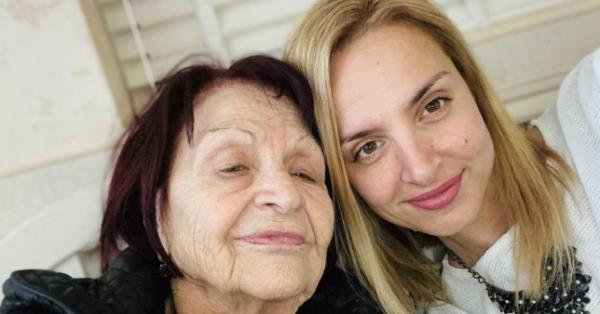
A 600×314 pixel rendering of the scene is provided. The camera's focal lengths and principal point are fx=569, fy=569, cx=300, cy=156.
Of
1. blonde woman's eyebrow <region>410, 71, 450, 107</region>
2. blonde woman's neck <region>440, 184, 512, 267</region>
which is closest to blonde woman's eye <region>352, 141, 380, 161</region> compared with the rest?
blonde woman's eyebrow <region>410, 71, 450, 107</region>

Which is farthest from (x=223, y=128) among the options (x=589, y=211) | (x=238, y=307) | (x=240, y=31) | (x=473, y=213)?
(x=589, y=211)

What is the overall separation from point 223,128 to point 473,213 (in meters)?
0.56

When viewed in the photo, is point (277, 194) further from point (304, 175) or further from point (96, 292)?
point (96, 292)

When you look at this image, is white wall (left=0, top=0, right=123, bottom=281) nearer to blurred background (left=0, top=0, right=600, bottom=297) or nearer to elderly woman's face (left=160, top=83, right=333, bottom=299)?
blurred background (left=0, top=0, right=600, bottom=297)

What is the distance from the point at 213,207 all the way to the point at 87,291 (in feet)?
0.87

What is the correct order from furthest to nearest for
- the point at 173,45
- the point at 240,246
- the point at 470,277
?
1. the point at 173,45
2. the point at 470,277
3. the point at 240,246

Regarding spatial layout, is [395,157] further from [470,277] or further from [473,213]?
[470,277]

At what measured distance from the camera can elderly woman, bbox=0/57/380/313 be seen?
39.1 inches

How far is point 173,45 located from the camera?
1636 millimetres

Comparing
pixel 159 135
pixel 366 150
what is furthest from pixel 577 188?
pixel 159 135

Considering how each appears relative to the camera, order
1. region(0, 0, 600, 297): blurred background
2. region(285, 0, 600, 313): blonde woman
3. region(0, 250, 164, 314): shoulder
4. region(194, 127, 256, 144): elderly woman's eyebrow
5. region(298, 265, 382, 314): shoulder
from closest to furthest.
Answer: region(0, 250, 164, 314): shoulder, region(194, 127, 256, 144): elderly woman's eyebrow, region(285, 0, 600, 313): blonde woman, region(298, 265, 382, 314): shoulder, region(0, 0, 600, 297): blurred background

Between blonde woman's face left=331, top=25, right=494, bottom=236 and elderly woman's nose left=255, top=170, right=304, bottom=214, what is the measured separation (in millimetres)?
210

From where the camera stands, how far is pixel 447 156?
115 centimetres

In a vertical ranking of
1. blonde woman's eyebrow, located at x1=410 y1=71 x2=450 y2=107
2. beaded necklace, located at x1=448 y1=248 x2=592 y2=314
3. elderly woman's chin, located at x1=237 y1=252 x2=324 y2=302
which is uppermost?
blonde woman's eyebrow, located at x1=410 y1=71 x2=450 y2=107
